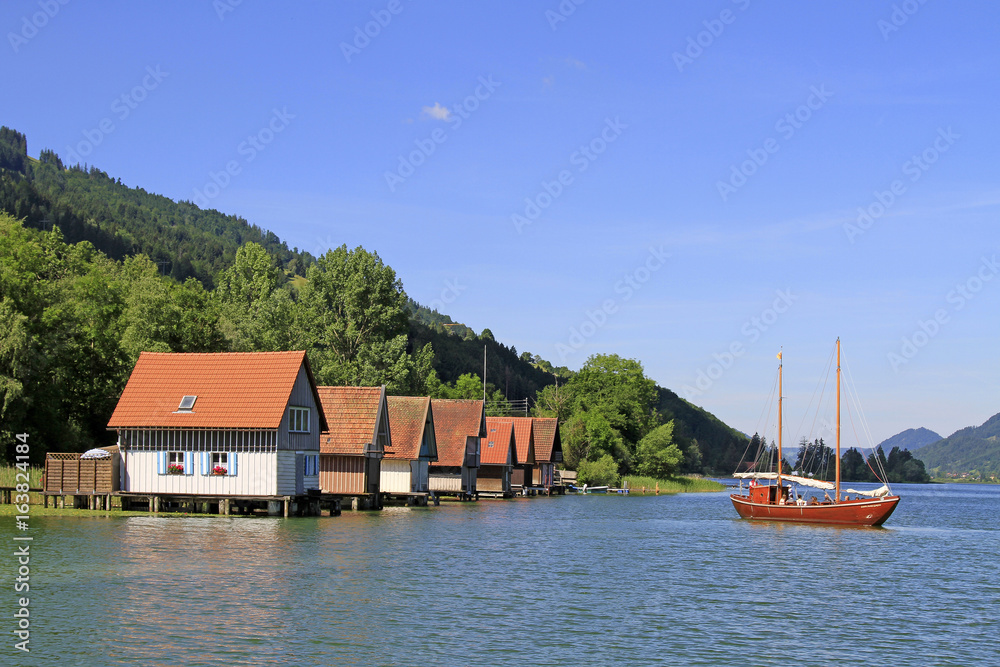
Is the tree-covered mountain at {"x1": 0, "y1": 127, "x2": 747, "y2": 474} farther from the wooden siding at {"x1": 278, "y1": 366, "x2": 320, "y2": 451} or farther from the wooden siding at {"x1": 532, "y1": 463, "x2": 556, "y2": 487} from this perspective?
the wooden siding at {"x1": 278, "y1": 366, "x2": 320, "y2": 451}

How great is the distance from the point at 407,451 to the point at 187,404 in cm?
1942

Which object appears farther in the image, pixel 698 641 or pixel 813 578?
pixel 813 578

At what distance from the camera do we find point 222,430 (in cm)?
5106

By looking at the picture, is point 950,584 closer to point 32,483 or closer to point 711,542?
point 711,542

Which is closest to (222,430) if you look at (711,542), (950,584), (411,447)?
(411,447)

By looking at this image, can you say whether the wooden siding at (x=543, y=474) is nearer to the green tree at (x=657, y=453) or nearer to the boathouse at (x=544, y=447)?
the boathouse at (x=544, y=447)

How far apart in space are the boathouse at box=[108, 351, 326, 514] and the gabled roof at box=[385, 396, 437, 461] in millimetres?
14158

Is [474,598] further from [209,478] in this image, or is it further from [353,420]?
[353,420]

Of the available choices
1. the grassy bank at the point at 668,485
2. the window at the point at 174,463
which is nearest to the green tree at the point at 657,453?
the grassy bank at the point at 668,485

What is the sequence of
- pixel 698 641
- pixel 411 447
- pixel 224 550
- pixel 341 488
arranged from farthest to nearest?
pixel 411 447 < pixel 341 488 < pixel 224 550 < pixel 698 641

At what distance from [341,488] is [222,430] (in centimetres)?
1291

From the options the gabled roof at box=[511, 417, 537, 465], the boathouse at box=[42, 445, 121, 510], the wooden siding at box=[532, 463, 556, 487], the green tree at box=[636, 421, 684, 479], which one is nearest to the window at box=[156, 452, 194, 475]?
the boathouse at box=[42, 445, 121, 510]

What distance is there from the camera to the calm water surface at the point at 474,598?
22156mm

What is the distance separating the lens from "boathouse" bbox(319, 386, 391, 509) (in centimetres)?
6159
